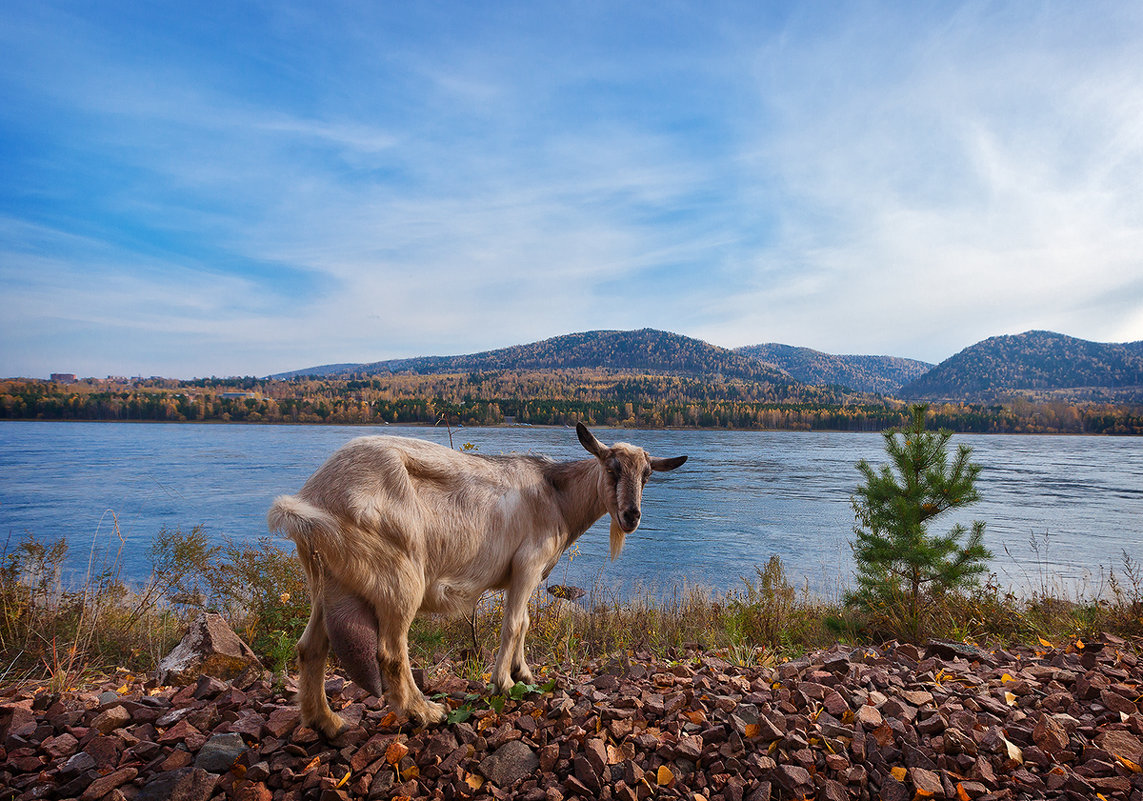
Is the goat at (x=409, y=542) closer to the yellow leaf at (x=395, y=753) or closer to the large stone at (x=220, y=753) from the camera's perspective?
the yellow leaf at (x=395, y=753)

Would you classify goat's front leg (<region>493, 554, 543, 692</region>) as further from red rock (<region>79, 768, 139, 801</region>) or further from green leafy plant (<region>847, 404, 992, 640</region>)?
green leafy plant (<region>847, 404, 992, 640</region>)

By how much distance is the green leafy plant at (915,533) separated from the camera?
9.13 metres

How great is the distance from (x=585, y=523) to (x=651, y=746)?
186cm

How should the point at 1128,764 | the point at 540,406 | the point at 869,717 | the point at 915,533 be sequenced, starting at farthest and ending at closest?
the point at 540,406 < the point at 915,533 < the point at 869,717 < the point at 1128,764

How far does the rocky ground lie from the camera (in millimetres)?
3459

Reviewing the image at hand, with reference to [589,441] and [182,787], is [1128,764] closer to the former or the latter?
[589,441]

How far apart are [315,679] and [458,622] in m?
5.37

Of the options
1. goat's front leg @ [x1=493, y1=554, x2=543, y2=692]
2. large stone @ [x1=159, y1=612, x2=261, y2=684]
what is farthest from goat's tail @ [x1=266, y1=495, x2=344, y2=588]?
large stone @ [x1=159, y1=612, x2=261, y2=684]

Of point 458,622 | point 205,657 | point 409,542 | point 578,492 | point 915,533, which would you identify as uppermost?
point 578,492

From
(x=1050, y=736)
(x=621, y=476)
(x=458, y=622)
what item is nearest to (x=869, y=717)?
(x=1050, y=736)

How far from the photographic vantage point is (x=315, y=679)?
3.95 m

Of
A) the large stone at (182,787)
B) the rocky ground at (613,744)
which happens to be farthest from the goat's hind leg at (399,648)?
the large stone at (182,787)

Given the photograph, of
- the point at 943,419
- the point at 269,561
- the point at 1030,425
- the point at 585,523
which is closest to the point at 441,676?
the point at 585,523

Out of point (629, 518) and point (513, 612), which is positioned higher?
point (629, 518)
